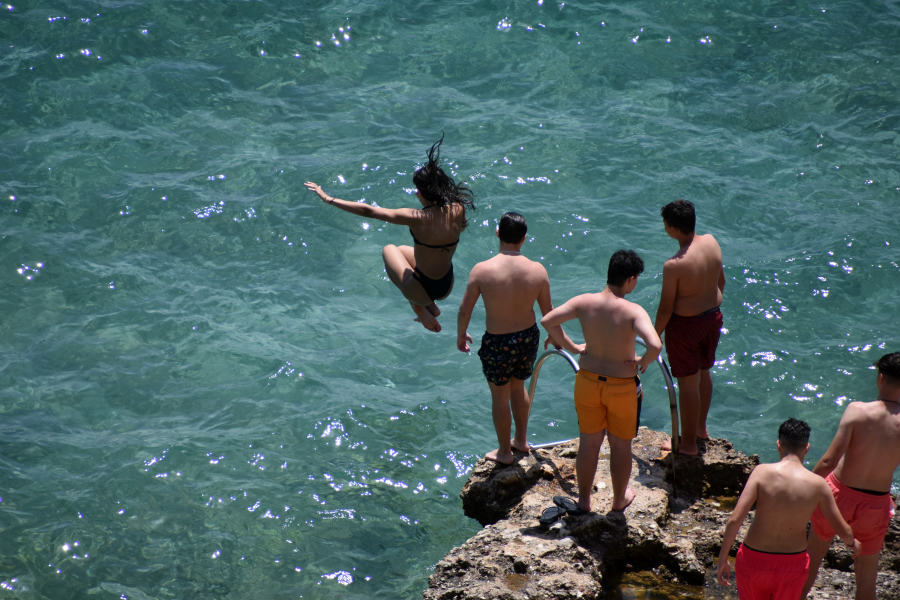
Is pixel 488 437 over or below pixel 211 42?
below

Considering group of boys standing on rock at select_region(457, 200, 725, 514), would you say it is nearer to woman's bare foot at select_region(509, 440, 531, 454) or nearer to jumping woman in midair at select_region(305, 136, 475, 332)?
woman's bare foot at select_region(509, 440, 531, 454)

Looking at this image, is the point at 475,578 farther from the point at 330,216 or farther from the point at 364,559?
the point at 330,216

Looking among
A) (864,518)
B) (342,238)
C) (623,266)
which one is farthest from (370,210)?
(342,238)

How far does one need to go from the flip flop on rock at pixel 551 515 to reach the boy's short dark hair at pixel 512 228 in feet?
6.37

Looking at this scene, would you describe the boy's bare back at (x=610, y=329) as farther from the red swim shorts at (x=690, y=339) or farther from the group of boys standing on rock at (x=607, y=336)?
the red swim shorts at (x=690, y=339)

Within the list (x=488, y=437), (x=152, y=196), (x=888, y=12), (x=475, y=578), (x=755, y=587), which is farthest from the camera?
(x=888, y=12)

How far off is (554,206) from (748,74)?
6155mm

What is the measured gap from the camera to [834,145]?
12.9 meters

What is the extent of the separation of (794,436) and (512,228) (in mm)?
2260

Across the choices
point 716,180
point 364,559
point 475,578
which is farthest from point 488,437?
point 716,180

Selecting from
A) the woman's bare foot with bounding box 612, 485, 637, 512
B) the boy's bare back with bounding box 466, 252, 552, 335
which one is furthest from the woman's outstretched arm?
the woman's bare foot with bounding box 612, 485, 637, 512

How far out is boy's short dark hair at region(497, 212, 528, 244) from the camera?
5.19 m

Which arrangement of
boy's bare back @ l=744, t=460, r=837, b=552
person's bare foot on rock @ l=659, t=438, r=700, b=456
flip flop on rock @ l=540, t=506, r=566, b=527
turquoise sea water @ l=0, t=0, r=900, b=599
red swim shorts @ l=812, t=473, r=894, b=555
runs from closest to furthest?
boy's bare back @ l=744, t=460, r=837, b=552, red swim shorts @ l=812, t=473, r=894, b=555, flip flop on rock @ l=540, t=506, r=566, b=527, person's bare foot on rock @ l=659, t=438, r=700, b=456, turquoise sea water @ l=0, t=0, r=900, b=599

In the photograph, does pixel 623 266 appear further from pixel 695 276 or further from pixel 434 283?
pixel 434 283
